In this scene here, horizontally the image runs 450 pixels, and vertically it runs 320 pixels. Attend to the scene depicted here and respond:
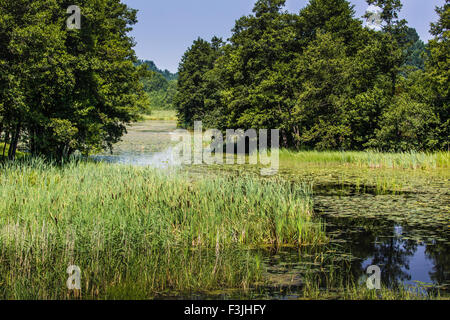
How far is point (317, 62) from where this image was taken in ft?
116

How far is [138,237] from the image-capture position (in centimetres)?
880

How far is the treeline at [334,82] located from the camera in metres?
33.9

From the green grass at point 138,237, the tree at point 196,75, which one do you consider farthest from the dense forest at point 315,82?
the tree at point 196,75

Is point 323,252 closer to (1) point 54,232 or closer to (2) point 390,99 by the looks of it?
(1) point 54,232

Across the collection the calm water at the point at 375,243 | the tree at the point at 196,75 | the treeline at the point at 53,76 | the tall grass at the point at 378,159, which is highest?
the tree at the point at 196,75

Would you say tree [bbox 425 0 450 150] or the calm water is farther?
tree [bbox 425 0 450 150]

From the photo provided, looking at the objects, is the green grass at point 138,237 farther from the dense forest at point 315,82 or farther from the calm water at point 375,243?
the dense forest at point 315,82

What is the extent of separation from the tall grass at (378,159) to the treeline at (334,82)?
14.7 feet

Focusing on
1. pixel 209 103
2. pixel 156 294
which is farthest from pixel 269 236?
pixel 209 103

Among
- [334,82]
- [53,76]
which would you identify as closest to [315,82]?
[334,82]

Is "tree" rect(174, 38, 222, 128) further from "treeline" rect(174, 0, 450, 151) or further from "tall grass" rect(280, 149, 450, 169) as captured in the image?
"tall grass" rect(280, 149, 450, 169)

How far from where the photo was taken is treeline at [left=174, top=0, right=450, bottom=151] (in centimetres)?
3391

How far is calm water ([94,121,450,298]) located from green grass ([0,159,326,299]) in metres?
0.67

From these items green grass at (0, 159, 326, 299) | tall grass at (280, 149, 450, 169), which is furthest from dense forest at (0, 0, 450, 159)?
green grass at (0, 159, 326, 299)
